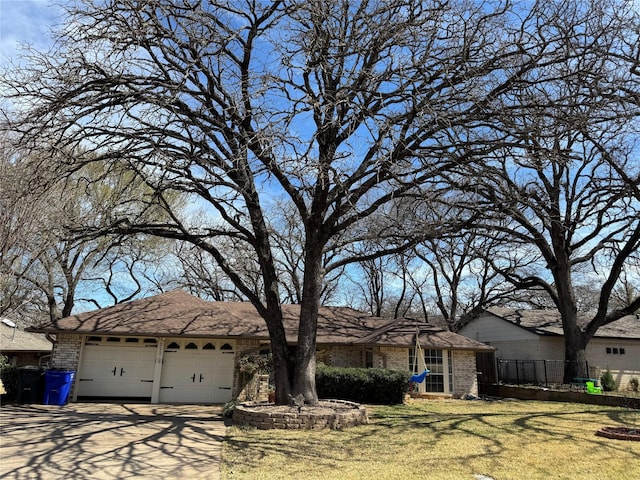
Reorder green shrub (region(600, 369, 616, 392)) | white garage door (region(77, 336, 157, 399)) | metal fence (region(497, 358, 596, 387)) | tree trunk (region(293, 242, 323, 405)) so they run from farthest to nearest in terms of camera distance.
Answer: metal fence (region(497, 358, 596, 387)), green shrub (region(600, 369, 616, 392)), white garage door (region(77, 336, 157, 399)), tree trunk (region(293, 242, 323, 405))

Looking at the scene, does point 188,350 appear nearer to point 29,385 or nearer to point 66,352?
point 66,352

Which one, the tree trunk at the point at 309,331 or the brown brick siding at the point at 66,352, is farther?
the brown brick siding at the point at 66,352

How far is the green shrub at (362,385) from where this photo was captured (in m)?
16.8

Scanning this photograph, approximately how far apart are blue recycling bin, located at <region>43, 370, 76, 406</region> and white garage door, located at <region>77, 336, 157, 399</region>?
55.4 inches

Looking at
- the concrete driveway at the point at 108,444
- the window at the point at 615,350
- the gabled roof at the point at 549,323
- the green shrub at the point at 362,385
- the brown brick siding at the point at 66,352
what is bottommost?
the concrete driveway at the point at 108,444

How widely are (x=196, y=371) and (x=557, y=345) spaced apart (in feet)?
61.5

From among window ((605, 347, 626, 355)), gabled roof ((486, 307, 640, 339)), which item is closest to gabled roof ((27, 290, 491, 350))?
gabled roof ((486, 307, 640, 339))

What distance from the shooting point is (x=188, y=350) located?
1789 cm

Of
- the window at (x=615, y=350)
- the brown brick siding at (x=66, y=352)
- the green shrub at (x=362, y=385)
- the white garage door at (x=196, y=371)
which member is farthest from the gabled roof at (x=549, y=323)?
the brown brick siding at (x=66, y=352)

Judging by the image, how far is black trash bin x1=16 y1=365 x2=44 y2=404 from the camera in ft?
50.3

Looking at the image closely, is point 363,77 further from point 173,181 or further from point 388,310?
point 388,310

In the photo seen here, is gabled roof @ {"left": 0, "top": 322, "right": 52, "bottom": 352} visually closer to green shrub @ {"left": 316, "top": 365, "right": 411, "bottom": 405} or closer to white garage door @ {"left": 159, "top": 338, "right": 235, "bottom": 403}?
white garage door @ {"left": 159, "top": 338, "right": 235, "bottom": 403}

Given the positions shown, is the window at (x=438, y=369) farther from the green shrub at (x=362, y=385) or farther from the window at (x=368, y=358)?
the green shrub at (x=362, y=385)

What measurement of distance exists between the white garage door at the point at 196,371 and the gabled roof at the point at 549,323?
16.5 metres
